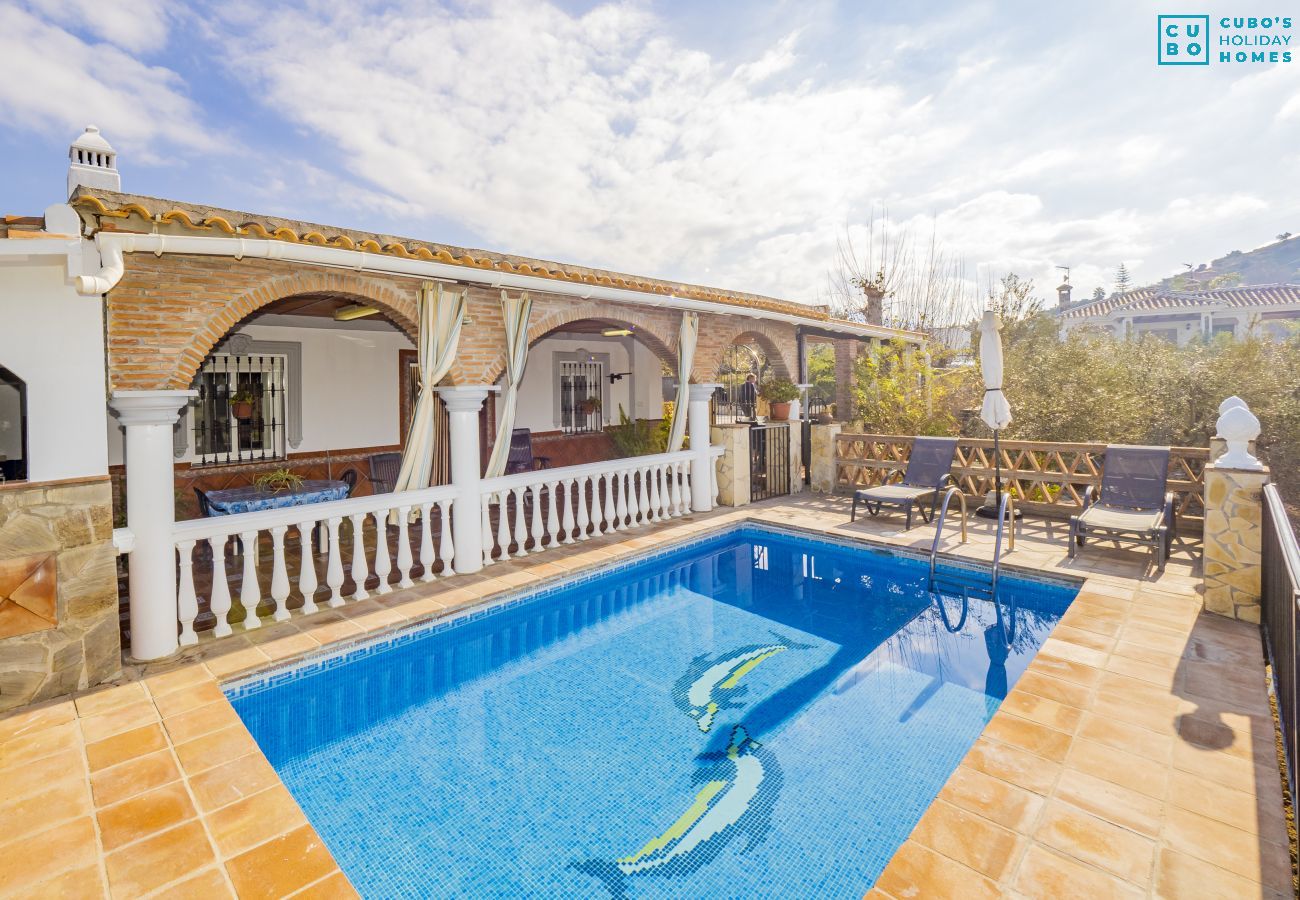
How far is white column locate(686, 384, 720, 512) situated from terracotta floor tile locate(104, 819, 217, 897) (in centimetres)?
770

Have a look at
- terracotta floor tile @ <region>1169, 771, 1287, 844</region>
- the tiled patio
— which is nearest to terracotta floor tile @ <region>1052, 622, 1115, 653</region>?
the tiled patio

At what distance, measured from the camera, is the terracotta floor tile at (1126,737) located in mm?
3451

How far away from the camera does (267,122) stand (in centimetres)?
891

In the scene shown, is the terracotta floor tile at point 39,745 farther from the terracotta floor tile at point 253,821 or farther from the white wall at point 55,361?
the white wall at point 55,361

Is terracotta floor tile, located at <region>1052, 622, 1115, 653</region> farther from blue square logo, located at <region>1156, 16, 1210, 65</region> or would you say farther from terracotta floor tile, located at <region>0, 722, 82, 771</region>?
Answer: blue square logo, located at <region>1156, 16, 1210, 65</region>

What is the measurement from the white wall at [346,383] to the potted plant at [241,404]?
793 mm

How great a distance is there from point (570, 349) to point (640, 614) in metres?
8.28

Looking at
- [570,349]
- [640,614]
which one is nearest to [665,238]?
[570,349]

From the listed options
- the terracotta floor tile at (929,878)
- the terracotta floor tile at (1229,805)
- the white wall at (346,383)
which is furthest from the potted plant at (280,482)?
the terracotta floor tile at (1229,805)

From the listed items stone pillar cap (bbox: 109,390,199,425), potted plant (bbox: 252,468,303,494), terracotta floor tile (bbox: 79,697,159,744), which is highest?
stone pillar cap (bbox: 109,390,199,425)

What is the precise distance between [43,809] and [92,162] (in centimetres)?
767

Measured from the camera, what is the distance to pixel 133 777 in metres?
3.31

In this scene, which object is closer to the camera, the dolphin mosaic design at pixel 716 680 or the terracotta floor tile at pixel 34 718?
the terracotta floor tile at pixel 34 718

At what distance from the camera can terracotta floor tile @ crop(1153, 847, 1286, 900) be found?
96.7 inches
